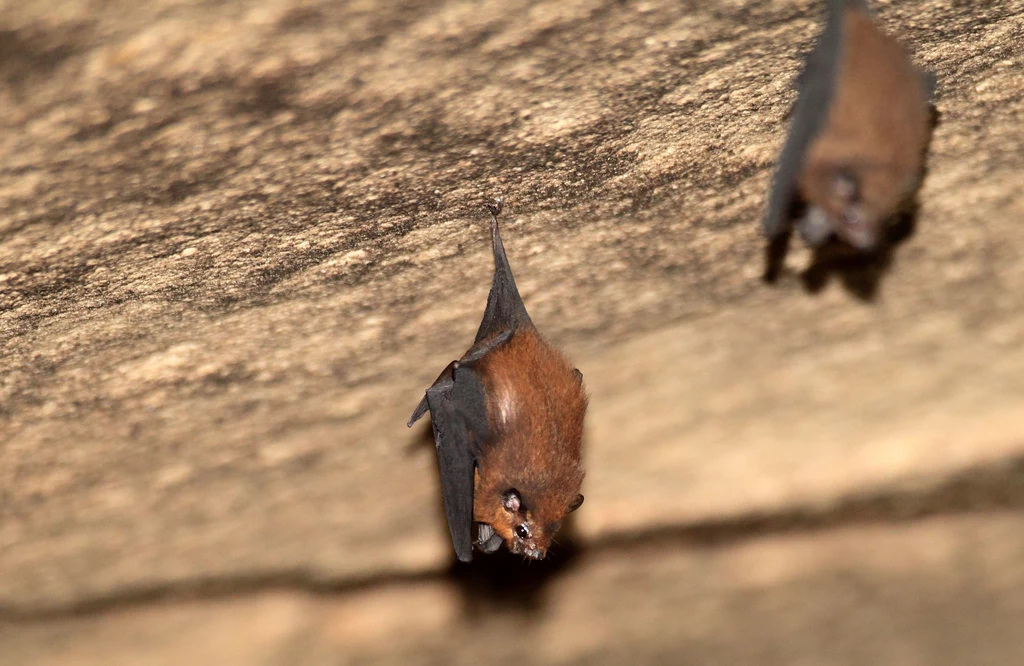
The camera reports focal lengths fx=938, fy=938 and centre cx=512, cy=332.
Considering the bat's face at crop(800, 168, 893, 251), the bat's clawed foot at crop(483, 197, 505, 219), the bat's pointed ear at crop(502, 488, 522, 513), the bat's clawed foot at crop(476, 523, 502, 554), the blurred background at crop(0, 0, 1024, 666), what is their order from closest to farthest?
the bat's face at crop(800, 168, 893, 251) < the blurred background at crop(0, 0, 1024, 666) < the bat's clawed foot at crop(483, 197, 505, 219) < the bat's pointed ear at crop(502, 488, 522, 513) < the bat's clawed foot at crop(476, 523, 502, 554)

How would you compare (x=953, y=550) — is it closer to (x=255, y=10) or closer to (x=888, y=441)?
(x=888, y=441)

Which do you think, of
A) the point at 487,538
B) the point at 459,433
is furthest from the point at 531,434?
the point at 487,538

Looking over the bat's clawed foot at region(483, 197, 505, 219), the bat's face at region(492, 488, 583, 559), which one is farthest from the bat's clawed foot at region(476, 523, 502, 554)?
the bat's clawed foot at region(483, 197, 505, 219)

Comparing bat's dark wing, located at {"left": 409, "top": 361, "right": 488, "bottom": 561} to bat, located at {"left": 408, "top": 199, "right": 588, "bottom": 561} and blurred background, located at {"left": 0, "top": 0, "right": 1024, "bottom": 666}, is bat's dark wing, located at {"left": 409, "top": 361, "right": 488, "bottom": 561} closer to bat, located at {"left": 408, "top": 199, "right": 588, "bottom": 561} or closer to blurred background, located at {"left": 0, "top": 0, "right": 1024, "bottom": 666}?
bat, located at {"left": 408, "top": 199, "right": 588, "bottom": 561}

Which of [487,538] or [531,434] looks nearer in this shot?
[531,434]

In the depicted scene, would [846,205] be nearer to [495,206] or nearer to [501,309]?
[495,206]

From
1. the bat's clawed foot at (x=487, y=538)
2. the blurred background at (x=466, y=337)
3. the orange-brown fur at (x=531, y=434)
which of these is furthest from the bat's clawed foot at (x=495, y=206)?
the bat's clawed foot at (x=487, y=538)

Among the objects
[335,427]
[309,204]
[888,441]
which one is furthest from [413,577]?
[309,204]

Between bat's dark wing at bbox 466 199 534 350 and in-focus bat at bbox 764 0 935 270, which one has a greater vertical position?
in-focus bat at bbox 764 0 935 270
